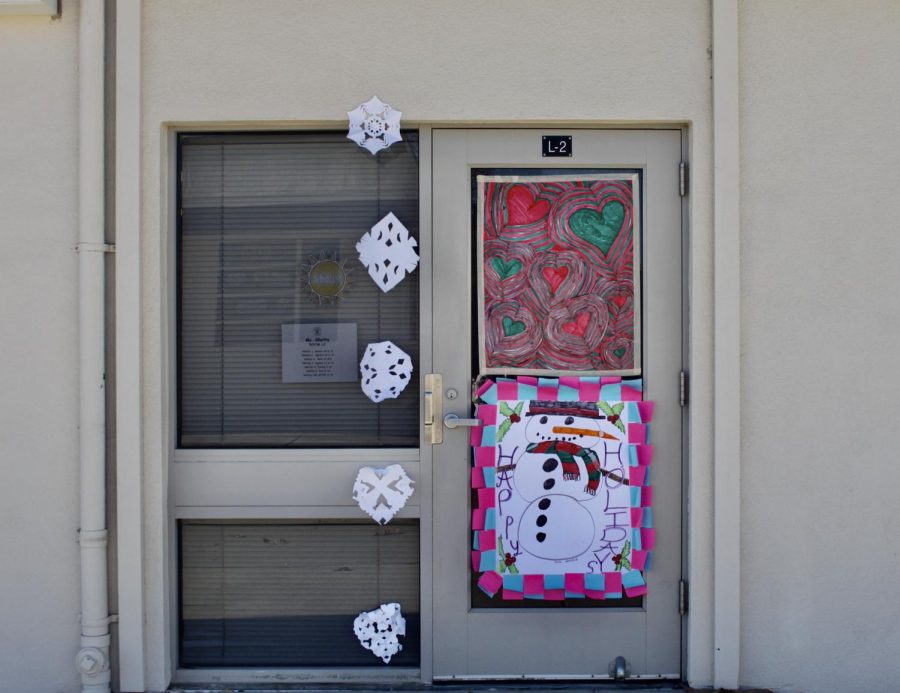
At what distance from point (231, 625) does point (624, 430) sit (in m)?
1.89

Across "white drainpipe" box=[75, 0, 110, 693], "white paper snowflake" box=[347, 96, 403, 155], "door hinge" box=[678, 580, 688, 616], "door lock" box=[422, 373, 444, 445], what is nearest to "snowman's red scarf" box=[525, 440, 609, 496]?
"door lock" box=[422, 373, 444, 445]

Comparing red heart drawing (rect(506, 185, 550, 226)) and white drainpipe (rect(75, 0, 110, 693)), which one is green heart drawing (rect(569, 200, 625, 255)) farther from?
white drainpipe (rect(75, 0, 110, 693))

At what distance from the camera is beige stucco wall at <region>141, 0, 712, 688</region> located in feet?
11.2

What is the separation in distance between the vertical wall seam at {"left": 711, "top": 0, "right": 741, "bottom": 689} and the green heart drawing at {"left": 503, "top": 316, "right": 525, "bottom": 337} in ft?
2.61

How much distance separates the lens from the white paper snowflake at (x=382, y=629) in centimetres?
356

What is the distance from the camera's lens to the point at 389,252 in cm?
353

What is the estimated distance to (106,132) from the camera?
3473 mm

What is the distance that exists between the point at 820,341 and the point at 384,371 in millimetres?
1803

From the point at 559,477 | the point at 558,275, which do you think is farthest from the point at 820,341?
the point at 559,477

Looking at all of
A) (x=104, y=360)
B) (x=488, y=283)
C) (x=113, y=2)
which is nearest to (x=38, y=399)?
(x=104, y=360)

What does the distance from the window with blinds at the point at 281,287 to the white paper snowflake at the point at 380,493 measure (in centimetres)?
14

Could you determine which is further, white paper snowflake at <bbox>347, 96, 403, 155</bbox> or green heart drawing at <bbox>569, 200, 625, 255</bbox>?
green heart drawing at <bbox>569, 200, 625, 255</bbox>

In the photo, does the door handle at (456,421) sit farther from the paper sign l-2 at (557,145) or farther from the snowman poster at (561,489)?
the paper sign l-2 at (557,145)

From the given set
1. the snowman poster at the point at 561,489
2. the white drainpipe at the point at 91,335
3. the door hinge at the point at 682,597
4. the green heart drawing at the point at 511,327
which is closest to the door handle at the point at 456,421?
the snowman poster at the point at 561,489
